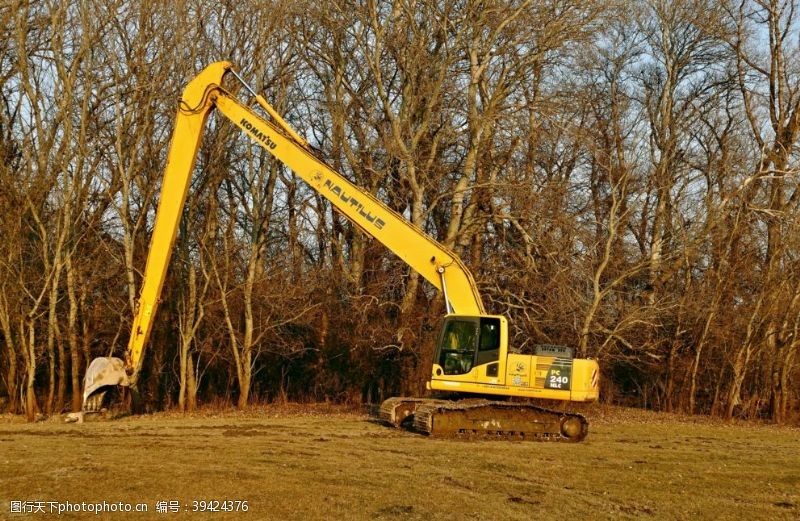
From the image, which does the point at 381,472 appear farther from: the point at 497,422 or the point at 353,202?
the point at 353,202

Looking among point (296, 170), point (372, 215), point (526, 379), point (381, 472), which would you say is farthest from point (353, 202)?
point (381, 472)

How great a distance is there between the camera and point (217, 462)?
12789 millimetres

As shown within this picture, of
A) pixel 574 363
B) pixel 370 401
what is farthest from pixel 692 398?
pixel 574 363

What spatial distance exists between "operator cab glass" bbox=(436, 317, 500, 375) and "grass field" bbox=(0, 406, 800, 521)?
1.50 metres

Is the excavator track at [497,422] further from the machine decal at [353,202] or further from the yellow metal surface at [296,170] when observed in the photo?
the machine decal at [353,202]

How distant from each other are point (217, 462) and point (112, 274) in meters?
12.5

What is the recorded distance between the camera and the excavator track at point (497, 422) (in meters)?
16.7

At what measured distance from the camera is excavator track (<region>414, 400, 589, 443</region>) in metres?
16.7

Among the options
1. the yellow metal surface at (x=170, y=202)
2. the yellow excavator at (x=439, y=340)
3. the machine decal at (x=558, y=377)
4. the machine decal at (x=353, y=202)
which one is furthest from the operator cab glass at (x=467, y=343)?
the yellow metal surface at (x=170, y=202)

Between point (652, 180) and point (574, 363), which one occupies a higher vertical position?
point (652, 180)

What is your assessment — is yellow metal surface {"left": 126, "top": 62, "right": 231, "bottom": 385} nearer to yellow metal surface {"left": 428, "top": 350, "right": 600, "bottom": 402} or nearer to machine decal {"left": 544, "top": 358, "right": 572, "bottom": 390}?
yellow metal surface {"left": 428, "top": 350, "right": 600, "bottom": 402}

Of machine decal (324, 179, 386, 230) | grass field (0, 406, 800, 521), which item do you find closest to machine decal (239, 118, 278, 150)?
machine decal (324, 179, 386, 230)

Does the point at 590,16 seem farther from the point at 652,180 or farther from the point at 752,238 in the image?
the point at 752,238

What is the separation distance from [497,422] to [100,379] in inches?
297
